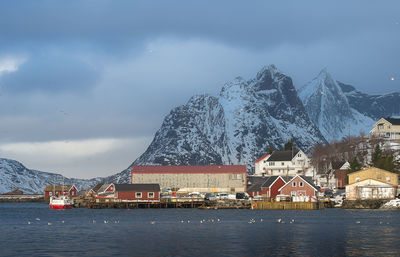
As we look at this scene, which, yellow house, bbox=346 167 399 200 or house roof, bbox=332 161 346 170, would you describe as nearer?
yellow house, bbox=346 167 399 200

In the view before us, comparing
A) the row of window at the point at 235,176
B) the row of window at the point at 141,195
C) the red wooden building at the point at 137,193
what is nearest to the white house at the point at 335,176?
the row of window at the point at 235,176

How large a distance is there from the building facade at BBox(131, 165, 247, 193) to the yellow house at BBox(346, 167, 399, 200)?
39.6 meters

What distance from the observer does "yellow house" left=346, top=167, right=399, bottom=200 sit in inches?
5743

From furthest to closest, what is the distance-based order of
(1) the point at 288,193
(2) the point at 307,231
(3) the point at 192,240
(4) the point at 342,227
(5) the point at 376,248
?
(1) the point at 288,193 → (4) the point at 342,227 → (2) the point at 307,231 → (3) the point at 192,240 → (5) the point at 376,248

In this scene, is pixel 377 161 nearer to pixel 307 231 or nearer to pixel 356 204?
pixel 356 204

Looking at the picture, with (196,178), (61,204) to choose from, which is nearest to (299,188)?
→ (196,178)

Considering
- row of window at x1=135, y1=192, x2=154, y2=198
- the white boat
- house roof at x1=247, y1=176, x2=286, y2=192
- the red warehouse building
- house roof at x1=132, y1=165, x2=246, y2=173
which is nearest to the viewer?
the red warehouse building

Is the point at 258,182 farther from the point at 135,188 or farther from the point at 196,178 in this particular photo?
the point at 135,188

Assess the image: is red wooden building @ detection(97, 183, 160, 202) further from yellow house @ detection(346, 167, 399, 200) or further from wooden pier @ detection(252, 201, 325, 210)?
yellow house @ detection(346, 167, 399, 200)

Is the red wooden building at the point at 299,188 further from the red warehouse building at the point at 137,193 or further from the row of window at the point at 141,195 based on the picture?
the row of window at the point at 141,195

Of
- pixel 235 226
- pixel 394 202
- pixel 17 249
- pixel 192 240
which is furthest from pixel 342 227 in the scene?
pixel 394 202

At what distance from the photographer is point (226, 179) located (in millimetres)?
183000

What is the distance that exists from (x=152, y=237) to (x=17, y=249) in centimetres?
1614

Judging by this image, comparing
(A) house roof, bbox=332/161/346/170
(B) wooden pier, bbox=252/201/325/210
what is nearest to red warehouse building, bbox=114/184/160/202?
(B) wooden pier, bbox=252/201/325/210
